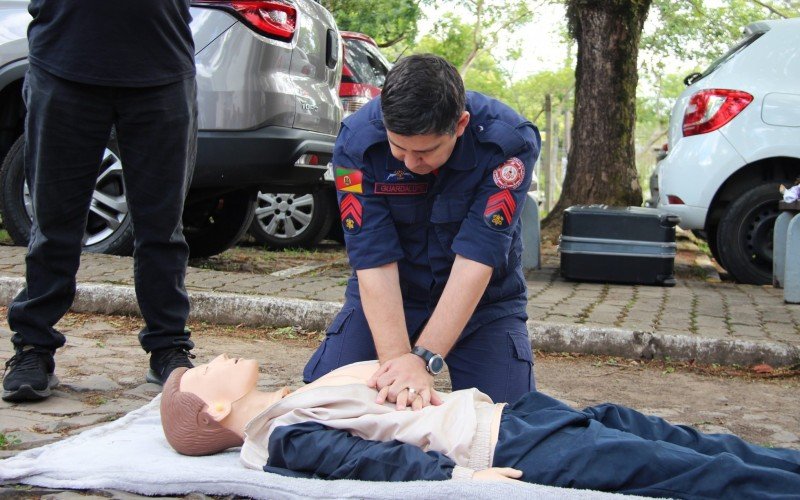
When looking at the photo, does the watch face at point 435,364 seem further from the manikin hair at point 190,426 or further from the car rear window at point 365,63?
the car rear window at point 365,63

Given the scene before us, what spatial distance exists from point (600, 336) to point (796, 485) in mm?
2901

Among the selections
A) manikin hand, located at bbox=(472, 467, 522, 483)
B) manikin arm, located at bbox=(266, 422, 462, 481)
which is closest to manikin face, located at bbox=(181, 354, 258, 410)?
manikin arm, located at bbox=(266, 422, 462, 481)

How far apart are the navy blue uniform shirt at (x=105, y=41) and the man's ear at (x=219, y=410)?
1.42 meters

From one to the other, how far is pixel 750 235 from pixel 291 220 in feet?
13.5

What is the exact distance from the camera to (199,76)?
5.98 meters

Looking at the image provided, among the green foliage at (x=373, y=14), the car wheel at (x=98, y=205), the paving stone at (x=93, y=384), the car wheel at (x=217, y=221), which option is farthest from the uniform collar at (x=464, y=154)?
the green foliage at (x=373, y=14)

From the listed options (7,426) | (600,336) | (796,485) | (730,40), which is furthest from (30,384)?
(730,40)

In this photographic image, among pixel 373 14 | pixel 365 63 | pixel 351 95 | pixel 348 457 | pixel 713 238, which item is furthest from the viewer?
pixel 373 14

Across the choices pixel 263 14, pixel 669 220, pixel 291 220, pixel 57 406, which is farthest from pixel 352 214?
pixel 291 220

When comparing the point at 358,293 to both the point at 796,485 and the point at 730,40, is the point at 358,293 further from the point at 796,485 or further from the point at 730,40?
the point at 730,40

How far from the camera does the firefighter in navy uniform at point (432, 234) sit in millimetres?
2822

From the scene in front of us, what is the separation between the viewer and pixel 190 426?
2.90 metres

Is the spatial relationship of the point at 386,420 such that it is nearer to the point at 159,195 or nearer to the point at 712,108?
the point at 159,195

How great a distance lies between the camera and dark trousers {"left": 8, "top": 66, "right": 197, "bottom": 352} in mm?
3660
